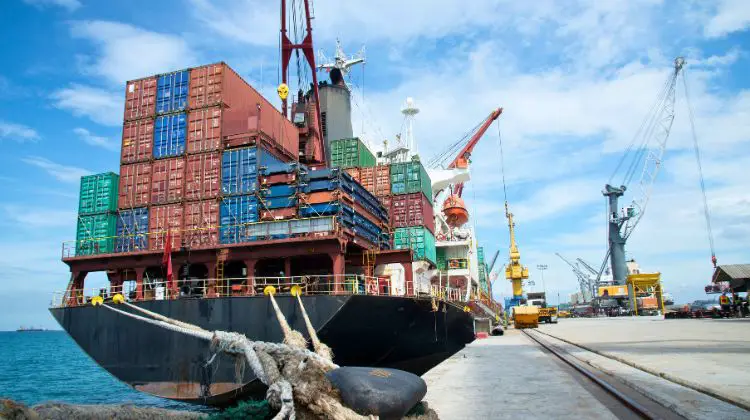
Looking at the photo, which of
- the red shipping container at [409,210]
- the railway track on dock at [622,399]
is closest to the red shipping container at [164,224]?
the red shipping container at [409,210]

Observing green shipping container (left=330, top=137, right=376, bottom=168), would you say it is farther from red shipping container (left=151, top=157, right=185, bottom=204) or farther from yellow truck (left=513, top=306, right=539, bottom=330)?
yellow truck (left=513, top=306, right=539, bottom=330)

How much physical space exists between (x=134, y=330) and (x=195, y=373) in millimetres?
3183

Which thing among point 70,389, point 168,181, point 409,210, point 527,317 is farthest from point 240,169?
point 527,317

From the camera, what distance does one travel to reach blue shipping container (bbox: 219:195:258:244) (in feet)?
66.2

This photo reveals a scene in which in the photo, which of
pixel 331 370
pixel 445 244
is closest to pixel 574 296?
pixel 445 244

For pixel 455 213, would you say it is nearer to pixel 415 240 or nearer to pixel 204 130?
pixel 415 240

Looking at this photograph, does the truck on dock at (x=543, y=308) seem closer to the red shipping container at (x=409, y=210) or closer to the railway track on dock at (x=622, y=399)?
the red shipping container at (x=409, y=210)

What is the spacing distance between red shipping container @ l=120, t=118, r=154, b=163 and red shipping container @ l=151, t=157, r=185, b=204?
107 centimetres

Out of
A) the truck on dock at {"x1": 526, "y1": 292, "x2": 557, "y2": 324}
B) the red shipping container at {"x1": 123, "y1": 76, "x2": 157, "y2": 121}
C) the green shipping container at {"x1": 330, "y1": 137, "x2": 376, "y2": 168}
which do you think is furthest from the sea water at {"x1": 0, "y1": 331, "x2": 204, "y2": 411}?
the truck on dock at {"x1": 526, "y1": 292, "x2": 557, "y2": 324}

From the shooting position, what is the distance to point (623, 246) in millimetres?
83375

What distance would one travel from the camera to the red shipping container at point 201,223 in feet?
68.5

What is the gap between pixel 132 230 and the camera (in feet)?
72.6

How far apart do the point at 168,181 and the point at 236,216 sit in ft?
14.3

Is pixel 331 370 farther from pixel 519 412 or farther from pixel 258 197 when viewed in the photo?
pixel 258 197
